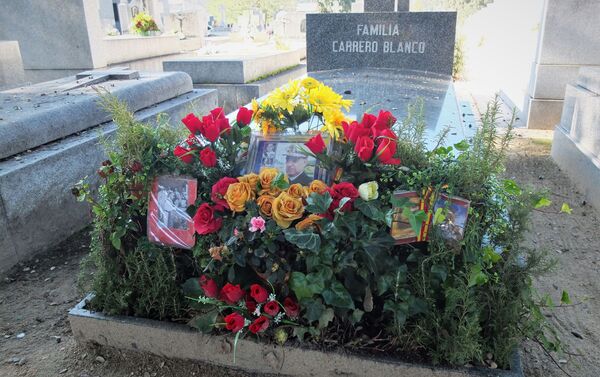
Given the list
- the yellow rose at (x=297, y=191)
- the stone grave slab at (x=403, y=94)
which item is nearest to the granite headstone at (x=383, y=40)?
the stone grave slab at (x=403, y=94)

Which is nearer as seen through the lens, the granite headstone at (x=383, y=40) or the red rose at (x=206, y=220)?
the red rose at (x=206, y=220)

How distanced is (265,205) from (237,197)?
0.38 ft

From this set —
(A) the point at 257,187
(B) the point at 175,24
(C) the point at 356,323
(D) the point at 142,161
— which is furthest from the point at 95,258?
(B) the point at 175,24

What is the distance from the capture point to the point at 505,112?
27.1 feet

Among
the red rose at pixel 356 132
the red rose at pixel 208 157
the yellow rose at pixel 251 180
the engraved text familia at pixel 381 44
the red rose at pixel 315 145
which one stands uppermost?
the engraved text familia at pixel 381 44

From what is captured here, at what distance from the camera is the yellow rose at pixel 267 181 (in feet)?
6.61

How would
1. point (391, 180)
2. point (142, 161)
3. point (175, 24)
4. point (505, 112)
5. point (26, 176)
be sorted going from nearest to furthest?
point (391, 180), point (142, 161), point (26, 176), point (505, 112), point (175, 24)

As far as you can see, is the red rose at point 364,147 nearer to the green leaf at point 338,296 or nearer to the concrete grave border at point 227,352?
the green leaf at point 338,296

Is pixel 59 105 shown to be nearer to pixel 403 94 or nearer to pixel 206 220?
pixel 206 220

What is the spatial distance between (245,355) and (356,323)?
497 millimetres

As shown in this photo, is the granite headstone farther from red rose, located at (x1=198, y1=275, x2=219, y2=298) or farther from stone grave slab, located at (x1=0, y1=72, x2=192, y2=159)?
red rose, located at (x1=198, y1=275, x2=219, y2=298)

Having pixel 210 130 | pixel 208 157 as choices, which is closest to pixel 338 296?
pixel 208 157

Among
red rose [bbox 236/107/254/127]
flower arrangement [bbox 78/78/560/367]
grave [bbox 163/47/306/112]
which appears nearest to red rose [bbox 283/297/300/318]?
flower arrangement [bbox 78/78/560/367]

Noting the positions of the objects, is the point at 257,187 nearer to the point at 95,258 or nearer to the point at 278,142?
the point at 278,142
